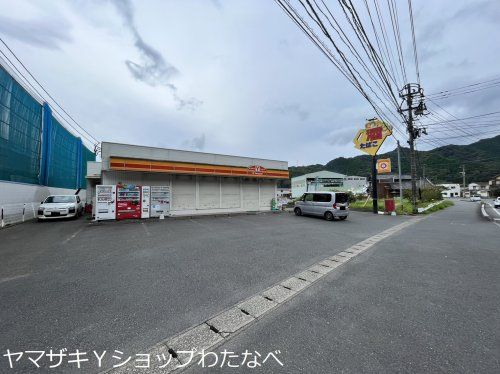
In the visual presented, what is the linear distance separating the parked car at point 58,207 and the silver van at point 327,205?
599 inches

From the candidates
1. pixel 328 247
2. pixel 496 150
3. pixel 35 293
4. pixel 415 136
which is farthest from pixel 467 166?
pixel 35 293

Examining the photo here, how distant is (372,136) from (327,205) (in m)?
9.44

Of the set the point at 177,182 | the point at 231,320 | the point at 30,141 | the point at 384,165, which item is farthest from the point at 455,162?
the point at 30,141

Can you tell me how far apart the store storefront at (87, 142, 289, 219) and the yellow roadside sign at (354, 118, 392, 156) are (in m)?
7.45

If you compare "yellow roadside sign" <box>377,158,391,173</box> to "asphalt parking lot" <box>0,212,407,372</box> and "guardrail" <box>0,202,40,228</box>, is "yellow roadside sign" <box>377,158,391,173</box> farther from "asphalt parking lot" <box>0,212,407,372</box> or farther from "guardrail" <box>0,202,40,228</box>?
"guardrail" <box>0,202,40,228</box>

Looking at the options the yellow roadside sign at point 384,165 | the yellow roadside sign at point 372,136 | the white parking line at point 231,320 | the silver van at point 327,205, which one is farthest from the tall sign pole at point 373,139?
the white parking line at point 231,320

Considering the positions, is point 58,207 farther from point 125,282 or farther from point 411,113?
point 411,113

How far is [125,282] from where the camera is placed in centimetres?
429

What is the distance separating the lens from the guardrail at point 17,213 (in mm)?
11555

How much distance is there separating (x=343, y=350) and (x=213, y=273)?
2.95 metres

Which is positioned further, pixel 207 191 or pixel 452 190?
pixel 452 190

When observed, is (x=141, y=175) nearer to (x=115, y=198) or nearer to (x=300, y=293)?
(x=115, y=198)

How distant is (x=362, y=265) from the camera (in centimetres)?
555

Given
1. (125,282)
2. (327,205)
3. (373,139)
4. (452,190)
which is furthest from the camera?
(452,190)
